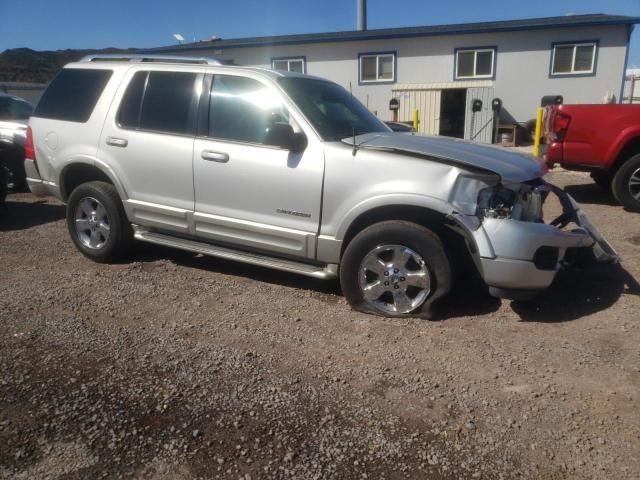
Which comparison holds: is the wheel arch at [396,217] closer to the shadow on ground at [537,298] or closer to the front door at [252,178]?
the front door at [252,178]

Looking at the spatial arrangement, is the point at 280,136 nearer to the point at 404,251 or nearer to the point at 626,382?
the point at 404,251

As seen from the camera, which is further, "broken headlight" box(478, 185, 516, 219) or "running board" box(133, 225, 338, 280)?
"running board" box(133, 225, 338, 280)

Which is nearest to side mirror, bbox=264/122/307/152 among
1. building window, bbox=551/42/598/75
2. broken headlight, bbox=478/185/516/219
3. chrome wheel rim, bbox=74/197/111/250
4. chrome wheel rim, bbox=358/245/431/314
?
chrome wheel rim, bbox=358/245/431/314

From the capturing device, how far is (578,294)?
4.25 meters

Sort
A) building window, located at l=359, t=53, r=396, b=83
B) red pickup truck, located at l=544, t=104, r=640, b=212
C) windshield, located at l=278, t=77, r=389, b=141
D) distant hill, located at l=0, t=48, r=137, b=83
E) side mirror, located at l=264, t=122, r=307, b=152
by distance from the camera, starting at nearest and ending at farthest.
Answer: side mirror, located at l=264, t=122, r=307, b=152
windshield, located at l=278, t=77, r=389, b=141
red pickup truck, located at l=544, t=104, r=640, b=212
building window, located at l=359, t=53, r=396, b=83
distant hill, located at l=0, t=48, r=137, b=83

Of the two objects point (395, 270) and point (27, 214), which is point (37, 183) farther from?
point (395, 270)

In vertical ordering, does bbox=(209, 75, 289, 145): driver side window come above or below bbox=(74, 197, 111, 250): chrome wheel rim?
above

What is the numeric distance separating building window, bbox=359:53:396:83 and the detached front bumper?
58.6ft

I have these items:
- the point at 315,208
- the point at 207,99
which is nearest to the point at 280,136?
the point at 315,208

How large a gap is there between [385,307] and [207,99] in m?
2.34

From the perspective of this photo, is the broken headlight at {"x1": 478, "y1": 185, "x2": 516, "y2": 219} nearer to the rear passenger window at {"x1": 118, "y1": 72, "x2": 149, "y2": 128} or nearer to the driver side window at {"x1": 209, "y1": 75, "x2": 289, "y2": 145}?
the driver side window at {"x1": 209, "y1": 75, "x2": 289, "y2": 145}

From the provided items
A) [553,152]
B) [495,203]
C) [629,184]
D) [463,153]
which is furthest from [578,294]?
[553,152]

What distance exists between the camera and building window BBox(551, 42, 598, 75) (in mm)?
17812

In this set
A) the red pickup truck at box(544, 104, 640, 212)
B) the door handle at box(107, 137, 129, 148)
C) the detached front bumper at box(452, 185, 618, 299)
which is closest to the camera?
the detached front bumper at box(452, 185, 618, 299)
